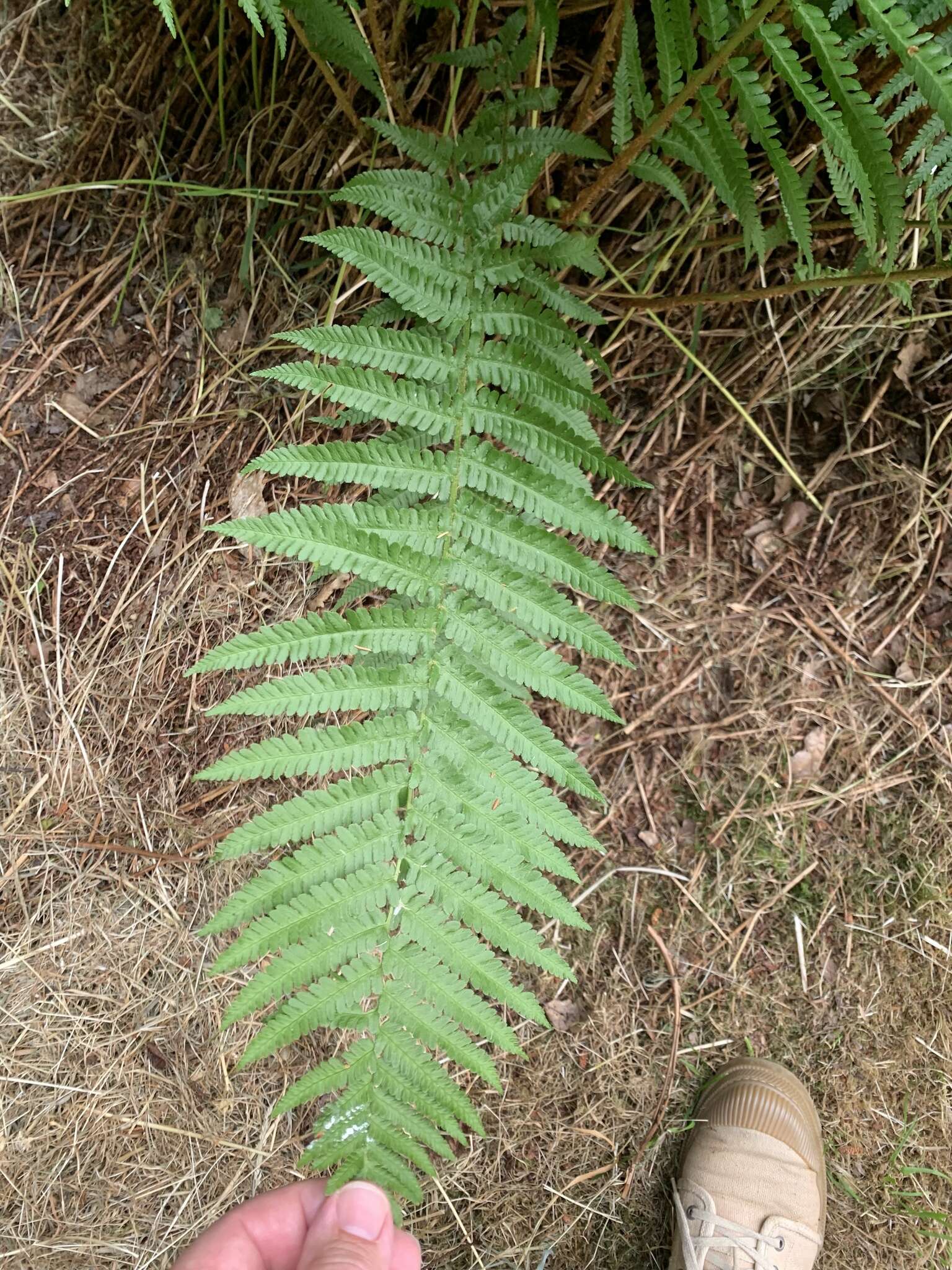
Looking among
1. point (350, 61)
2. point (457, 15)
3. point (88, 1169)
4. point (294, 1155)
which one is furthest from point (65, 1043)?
point (457, 15)

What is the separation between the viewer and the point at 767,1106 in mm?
2320

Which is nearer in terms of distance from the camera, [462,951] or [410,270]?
[462,951]

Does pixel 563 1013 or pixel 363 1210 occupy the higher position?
pixel 363 1210

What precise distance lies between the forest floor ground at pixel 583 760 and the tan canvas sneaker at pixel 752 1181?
0.07m

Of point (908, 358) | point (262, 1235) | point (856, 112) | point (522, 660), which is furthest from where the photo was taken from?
point (908, 358)

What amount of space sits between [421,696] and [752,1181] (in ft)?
6.14

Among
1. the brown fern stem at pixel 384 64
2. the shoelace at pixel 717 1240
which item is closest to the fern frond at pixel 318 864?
the brown fern stem at pixel 384 64

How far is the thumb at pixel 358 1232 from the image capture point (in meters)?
1.38

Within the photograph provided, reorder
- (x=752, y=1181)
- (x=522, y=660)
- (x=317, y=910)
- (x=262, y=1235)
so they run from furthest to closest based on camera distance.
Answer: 1. (x=752, y=1181)
2. (x=262, y=1235)
3. (x=522, y=660)
4. (x=317, y=910)

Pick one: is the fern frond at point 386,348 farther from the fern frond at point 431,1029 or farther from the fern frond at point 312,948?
the fern frond at point 431,1029

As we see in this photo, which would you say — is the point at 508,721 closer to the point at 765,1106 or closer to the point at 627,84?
the point at 627,84

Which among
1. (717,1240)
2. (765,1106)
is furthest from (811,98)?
(717,1240)

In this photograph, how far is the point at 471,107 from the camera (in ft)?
6.41

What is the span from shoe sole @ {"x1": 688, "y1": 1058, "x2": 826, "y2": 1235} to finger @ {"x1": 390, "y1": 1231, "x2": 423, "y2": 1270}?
1092 mm
